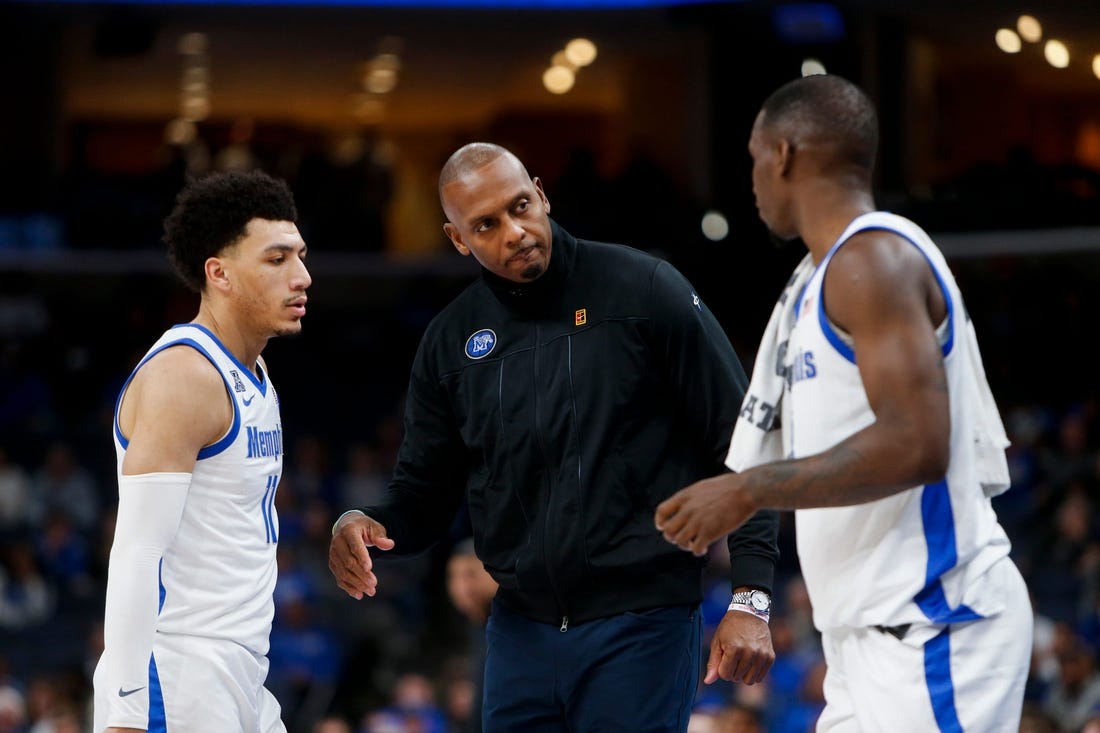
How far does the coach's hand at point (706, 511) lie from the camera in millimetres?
2920

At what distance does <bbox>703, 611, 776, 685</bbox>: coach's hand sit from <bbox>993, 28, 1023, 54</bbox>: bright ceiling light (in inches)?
491

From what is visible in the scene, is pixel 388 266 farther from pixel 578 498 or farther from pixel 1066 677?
pixel 578 498

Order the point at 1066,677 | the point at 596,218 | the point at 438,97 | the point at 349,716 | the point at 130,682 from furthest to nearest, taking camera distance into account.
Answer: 1. the point at 438,97
2. the point at 596,218
3. the point at 349,716
4. the point at 1066,677
5. the point at 130,682

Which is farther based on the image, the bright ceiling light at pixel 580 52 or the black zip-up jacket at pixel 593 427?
the bright ceiling light at pixel 580 52

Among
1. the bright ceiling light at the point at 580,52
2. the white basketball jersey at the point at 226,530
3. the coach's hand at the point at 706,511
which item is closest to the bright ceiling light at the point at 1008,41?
the bright ceiling light at the point at 580,52

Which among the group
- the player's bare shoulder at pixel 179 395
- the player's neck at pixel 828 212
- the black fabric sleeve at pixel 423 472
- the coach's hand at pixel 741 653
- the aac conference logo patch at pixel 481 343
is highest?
the player's neck at pixel 828 212

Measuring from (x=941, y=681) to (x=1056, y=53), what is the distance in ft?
41.9

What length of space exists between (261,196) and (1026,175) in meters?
12.3

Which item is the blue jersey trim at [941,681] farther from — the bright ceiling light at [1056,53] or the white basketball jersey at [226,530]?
the bright ceiling light at [1056,53]

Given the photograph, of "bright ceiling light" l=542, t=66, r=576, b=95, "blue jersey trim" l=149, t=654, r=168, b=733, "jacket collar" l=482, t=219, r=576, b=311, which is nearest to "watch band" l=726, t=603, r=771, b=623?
"jacket collar" l=482, t=219, r=576, b=311

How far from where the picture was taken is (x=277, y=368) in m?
18.4

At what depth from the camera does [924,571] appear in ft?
9.86

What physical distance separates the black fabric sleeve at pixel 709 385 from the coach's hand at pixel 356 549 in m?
0.94

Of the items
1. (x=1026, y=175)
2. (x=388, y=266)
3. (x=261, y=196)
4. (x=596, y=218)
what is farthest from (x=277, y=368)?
(x=261, y=196)
